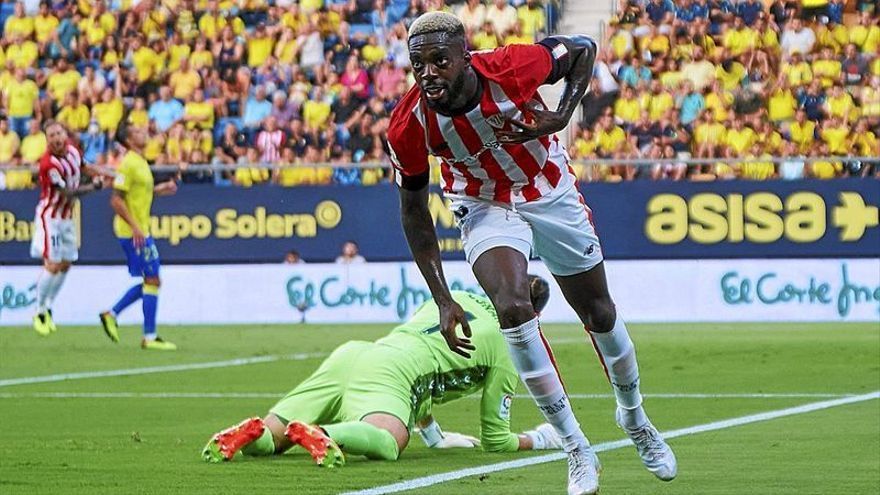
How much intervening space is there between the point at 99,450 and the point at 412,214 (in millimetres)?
3130

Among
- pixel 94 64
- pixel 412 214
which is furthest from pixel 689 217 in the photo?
pixel 412 214

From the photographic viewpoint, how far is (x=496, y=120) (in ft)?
24.6

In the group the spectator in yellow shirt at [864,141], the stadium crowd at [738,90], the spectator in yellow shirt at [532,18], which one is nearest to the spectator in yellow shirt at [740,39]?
the stadium crowd at [738,90]

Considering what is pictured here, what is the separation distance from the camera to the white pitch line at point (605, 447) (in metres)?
8.01

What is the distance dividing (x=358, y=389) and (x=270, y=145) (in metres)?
16.8

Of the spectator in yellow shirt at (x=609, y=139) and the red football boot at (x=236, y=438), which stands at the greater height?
the red football boot at (x=236, y=438)

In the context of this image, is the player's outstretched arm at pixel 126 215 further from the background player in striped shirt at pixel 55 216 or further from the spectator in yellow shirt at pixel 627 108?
the spectator in yellow shirt at pixel 627 108

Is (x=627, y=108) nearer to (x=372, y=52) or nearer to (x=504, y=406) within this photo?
(x=372, y=52)

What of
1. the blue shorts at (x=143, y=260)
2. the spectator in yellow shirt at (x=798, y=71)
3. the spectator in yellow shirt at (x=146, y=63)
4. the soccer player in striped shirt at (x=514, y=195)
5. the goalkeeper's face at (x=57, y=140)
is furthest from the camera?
the spectator in yellow shirt at (x=146, y=63)

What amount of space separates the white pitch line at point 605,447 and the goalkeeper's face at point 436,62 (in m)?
1.80

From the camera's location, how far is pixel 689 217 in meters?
22.9

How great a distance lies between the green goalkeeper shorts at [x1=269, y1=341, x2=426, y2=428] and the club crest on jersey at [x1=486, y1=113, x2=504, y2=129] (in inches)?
74.8

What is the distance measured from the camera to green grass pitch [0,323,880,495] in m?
8.29

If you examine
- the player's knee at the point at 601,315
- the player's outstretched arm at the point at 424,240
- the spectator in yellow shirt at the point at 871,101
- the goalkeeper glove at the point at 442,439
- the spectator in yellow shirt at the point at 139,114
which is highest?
the player's outstretched arm at the point at 424,240
